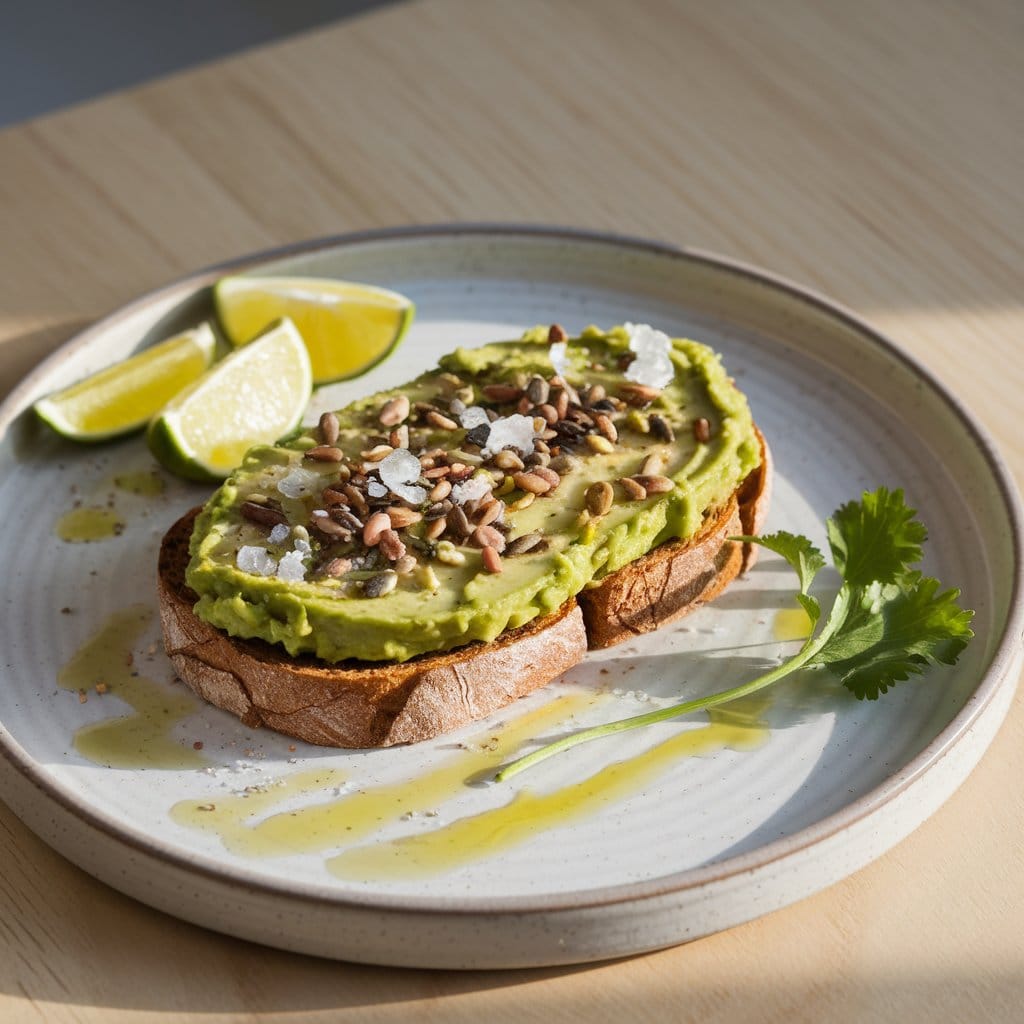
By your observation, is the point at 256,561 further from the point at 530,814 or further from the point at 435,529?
the point at 530,814

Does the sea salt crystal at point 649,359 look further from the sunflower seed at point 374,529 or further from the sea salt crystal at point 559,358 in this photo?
the sunflower seed at point 374,529

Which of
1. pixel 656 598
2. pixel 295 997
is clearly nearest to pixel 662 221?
pixel 656 598

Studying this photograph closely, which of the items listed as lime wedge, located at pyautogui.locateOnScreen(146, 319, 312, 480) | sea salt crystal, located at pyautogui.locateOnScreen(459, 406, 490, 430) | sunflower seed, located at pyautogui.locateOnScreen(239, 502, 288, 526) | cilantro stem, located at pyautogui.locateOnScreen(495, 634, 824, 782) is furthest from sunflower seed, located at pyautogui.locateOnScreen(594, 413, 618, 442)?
lime wedge, located at pyautogui.locateOnScreen(146, 319, 312, 480)

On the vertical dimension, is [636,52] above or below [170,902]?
above

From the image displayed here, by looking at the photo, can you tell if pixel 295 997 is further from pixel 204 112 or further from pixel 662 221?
pixel 204 112

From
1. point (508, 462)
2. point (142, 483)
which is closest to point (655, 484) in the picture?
point (508, 462)

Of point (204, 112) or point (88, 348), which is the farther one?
point (204, 112)
